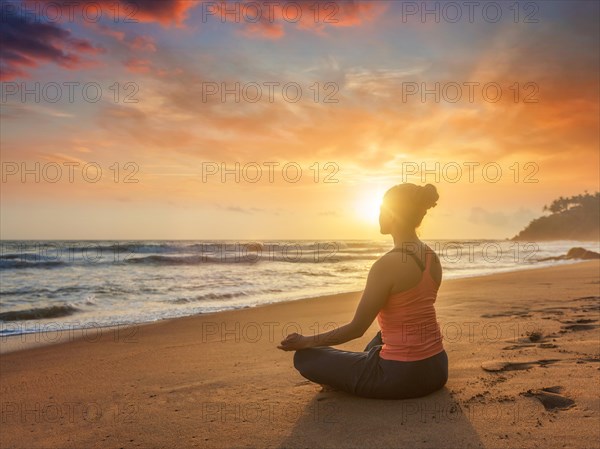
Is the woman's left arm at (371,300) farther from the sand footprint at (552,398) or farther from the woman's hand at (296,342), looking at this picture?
the sand footprint at (552,398)

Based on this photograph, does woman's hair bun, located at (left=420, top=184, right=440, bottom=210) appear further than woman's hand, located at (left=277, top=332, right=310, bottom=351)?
No

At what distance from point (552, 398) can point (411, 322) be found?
1.10 m

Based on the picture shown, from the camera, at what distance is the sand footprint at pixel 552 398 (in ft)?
10.8

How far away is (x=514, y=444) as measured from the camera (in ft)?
9.10

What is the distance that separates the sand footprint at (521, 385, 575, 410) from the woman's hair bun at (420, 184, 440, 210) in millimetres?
1544

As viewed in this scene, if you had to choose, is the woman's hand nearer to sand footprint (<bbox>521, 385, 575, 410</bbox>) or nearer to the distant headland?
sand footprint (<bbox>521, 385, 575, 410</bbox>)

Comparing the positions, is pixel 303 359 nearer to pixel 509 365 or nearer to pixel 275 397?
pixel 275 397

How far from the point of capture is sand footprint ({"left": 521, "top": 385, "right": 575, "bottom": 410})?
10.8 ft

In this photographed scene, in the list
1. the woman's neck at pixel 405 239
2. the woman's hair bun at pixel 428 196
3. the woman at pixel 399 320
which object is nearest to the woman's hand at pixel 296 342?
the woman at pixel 399 320

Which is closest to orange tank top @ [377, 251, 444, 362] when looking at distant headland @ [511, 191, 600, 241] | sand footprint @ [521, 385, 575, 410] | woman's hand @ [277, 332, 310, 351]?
woman's hand @ [277, 332, 310, 351]

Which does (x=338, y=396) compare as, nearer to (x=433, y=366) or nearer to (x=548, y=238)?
(x=433, y=366)

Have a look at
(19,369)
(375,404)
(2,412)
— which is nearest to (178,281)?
(19,369)

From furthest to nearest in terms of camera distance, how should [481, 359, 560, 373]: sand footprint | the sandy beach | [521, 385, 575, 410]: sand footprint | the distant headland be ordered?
the distant headland < [481, 359, 560, 373]: sand footprint < [521, 385, 575, 410]: sand footprint < the sandy beach

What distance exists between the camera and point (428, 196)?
3410 millimetres
